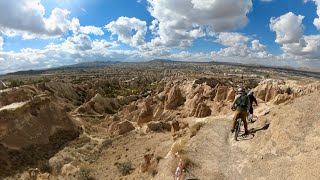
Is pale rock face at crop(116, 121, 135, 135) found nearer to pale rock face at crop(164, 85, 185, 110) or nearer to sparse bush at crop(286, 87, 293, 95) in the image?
pale rock face at crop(164, 85, 185, 110)

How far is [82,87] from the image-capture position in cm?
8269

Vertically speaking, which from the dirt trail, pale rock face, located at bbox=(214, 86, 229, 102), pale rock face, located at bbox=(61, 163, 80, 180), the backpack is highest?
the backpack

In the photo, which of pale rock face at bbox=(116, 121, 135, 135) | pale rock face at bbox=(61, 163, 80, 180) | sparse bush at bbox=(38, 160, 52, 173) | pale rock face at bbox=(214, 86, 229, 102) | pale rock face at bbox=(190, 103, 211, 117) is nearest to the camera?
pale rock face at bbox=(61, 163, 80, 180)

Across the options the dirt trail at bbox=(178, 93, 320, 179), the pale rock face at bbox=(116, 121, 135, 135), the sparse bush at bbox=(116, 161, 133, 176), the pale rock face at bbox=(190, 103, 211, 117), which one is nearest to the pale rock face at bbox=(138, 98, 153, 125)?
the pale rock face at bbox=(116, 121, 135, 135)

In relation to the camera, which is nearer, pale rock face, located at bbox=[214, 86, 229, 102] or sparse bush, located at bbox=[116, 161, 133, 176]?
sparse bush, located at bbox=[116, 161, 133, 176]

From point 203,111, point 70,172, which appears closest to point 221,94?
point 203,111

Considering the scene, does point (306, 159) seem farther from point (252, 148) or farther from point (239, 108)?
point (239, 108)

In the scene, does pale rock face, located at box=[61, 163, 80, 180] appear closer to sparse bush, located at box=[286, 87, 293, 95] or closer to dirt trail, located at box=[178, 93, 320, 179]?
dirt trail, located at box=[178, 93, 320, 179]

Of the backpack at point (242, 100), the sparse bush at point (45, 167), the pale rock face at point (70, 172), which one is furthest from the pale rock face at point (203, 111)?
the backpack at point (242, 100)

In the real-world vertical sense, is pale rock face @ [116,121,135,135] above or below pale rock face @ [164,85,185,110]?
below

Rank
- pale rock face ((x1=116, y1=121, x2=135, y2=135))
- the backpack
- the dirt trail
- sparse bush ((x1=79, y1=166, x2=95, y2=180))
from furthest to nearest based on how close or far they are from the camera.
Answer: pale rock face ((x1=116, y1=121, x2=135, y2=135)), sparse bush ((x1=79, y1=166, x2=95, y2=180)), the backpack, the dirt trail

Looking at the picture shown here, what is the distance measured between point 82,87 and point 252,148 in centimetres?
7297

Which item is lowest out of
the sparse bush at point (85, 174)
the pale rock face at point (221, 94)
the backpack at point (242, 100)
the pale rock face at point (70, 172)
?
the pale rock face at point (70, 172)

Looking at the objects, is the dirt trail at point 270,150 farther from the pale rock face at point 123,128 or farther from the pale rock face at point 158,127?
the pale rock face at point 123,128
